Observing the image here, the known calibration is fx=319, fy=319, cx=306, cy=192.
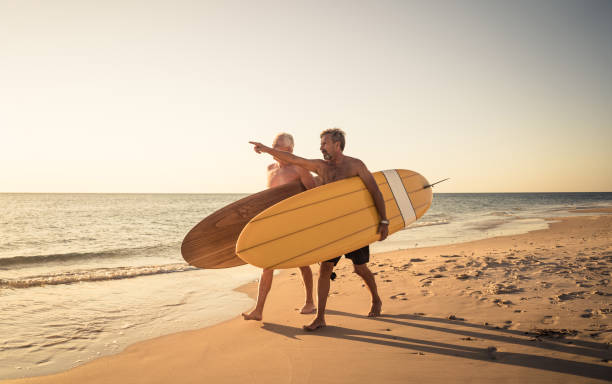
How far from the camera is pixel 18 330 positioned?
126 inches

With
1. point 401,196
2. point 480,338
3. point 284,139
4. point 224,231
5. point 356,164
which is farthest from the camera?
point 401,196

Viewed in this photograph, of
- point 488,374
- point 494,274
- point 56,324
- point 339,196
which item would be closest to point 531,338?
point 488,374

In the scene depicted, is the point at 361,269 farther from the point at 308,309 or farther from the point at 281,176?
the point at 281,176

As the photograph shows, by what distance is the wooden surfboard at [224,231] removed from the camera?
346cm

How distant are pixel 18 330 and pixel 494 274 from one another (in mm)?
5583

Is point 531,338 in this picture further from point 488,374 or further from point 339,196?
point 339,196

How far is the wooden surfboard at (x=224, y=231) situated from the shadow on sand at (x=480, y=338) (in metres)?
0.91

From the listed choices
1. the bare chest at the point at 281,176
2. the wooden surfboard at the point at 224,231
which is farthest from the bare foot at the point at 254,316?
the bare chest at the point at 281,176

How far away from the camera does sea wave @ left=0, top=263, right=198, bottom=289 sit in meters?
5.50

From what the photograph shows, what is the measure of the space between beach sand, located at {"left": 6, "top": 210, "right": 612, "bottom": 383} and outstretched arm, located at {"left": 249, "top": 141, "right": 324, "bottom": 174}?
1460 millimetres

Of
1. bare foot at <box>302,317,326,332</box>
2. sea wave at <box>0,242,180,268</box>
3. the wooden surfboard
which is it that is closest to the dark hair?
the wooden surfboard

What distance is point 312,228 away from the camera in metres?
2.80

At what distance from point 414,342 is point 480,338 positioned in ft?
1.64

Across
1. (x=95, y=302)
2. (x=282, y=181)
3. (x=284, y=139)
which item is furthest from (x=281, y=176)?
(x=95, y=302)
